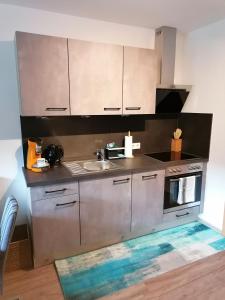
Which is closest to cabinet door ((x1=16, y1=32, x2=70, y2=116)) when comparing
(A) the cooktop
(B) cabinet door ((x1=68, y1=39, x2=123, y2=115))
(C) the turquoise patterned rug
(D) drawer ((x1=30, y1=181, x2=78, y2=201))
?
(B) cabinet door ((x1=68, y1=39, x2=123, y2=115))

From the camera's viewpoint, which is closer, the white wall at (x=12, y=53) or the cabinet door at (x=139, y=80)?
the white wall at (x=12, y=53)

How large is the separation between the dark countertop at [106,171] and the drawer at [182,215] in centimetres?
59

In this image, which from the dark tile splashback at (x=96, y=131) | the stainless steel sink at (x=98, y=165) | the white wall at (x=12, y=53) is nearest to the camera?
the white wall at (x=12, y=53)

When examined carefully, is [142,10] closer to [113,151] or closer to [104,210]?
[113,151]

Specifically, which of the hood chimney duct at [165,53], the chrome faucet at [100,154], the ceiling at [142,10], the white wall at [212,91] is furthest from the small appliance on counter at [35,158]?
the white wall at [212,91]

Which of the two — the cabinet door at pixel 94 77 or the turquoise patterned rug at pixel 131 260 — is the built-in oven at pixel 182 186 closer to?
the turquoise patterned rug at pixel 131 260

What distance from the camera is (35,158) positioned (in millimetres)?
2111

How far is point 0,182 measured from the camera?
2221 mm

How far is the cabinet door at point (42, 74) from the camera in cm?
182

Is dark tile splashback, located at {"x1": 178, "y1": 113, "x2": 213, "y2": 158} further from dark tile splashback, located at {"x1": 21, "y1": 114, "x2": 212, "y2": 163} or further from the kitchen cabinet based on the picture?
the kitchen cabinet

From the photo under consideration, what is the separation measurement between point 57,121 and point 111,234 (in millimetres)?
1298

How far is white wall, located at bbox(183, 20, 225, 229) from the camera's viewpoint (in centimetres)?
238

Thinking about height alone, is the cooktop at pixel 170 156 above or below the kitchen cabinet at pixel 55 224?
above

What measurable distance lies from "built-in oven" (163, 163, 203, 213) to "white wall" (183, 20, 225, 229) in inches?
6.3
